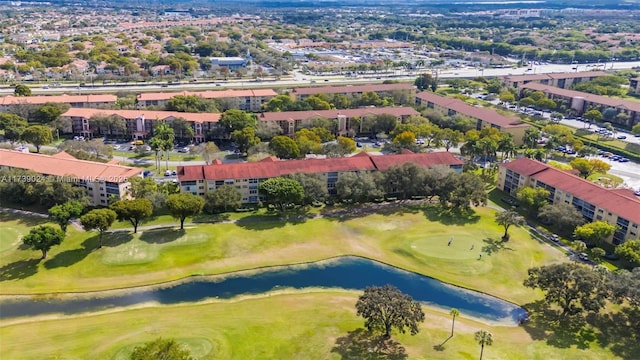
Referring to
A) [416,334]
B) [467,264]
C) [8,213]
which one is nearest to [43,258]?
[8,213]

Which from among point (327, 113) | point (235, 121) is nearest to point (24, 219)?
point (235, 121)

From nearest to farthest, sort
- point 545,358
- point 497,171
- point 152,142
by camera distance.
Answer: point 545,358 < point 152,142 < point 497,171

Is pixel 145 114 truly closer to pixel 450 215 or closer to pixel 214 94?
pixel 214 94

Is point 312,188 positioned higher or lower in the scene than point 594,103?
lower

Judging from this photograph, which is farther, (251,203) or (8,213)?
(251,203)

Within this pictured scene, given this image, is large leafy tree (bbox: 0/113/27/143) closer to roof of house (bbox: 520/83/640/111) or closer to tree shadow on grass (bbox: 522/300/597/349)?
tree shadow on grass (bbox: 522/300/597/349)

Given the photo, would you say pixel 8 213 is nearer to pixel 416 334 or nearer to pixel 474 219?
pixel 416 334

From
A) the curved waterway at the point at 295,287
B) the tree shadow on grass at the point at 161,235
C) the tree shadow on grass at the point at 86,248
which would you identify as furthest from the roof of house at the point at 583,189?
the tree shadow on grass at the point at 86,248

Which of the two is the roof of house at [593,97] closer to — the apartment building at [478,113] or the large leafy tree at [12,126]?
the apartment building at [478,113]
